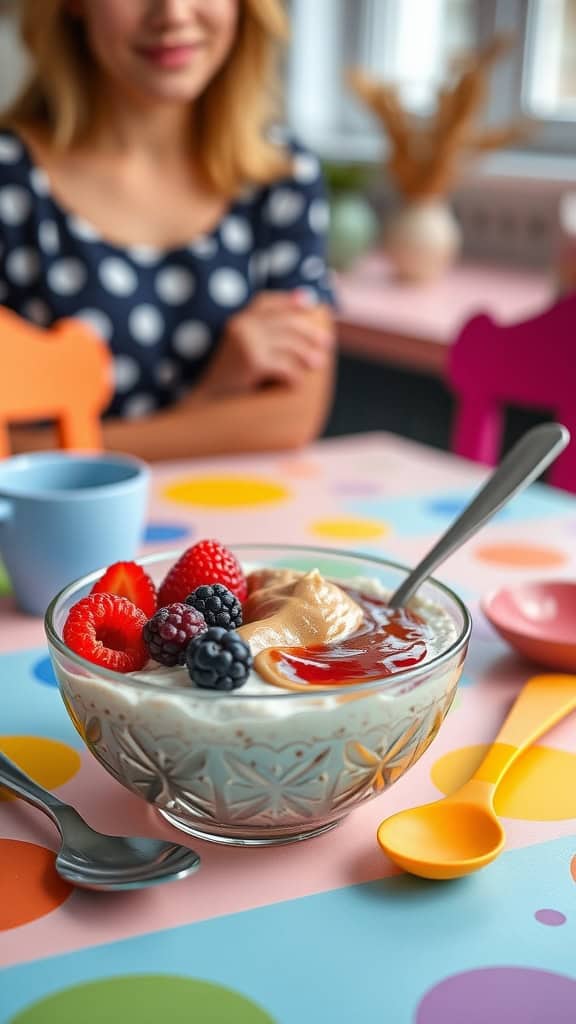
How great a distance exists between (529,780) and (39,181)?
1.18 m

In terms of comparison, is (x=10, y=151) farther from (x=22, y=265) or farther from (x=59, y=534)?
(x=59, y=534)

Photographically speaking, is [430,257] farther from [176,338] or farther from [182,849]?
[182,849]

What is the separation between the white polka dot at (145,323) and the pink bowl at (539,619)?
0.94m

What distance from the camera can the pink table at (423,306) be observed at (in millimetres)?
2041

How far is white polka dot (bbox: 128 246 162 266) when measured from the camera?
5.21ft

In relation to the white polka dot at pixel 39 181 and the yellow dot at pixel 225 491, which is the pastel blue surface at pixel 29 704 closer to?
the yellow dot at pixel 225 491

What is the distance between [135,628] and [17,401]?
0.75 m

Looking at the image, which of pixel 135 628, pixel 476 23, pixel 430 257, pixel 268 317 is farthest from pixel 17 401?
pixel 476 23

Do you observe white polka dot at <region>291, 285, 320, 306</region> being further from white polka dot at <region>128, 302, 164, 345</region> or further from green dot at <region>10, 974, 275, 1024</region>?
green dot at <region>10, 974, 275, 1024</region>

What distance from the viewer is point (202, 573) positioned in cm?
60

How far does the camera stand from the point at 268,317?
1474 mm

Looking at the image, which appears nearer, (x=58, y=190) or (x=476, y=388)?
(x=476, y=388)

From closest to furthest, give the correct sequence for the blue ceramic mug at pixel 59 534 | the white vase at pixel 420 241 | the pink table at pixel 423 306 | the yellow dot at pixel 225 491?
the blue ceramic mug at pixel 59 534 → the yellow dot at pixel 225 491 → the pink table at pixel 423 306 → the white vase at pixel 420 241

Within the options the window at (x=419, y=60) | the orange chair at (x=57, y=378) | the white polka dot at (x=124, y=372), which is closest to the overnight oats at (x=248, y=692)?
the orange chair at (x=57, y=378)
